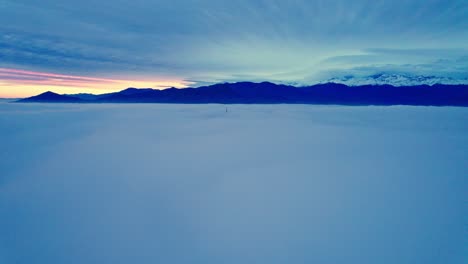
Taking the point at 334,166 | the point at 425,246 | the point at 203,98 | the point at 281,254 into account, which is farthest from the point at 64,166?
the point at 203,98

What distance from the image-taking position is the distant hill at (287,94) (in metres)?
140

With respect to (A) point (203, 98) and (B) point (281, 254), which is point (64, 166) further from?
(A) point (203, 98)

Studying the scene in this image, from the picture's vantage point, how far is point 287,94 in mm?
161250

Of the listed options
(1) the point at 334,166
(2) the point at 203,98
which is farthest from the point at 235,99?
(1) the point at 334,166

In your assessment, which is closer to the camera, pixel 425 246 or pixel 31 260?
pixel 31 260

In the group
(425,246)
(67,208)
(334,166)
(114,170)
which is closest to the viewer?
(425,246)

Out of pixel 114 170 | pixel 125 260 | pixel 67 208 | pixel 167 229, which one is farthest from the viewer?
pixel 114 170

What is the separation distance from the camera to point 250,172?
306 inches

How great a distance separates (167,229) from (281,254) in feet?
6.22

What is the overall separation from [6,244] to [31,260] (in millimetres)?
648

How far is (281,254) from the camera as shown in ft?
12.3

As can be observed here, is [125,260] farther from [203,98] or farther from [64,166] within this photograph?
[203,98]

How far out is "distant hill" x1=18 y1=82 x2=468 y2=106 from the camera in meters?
140

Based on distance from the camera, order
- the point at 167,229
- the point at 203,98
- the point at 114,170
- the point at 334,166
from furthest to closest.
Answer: the point at 203,98 < the point at 334,166 < the point at 114,170 < the point at 167,229
